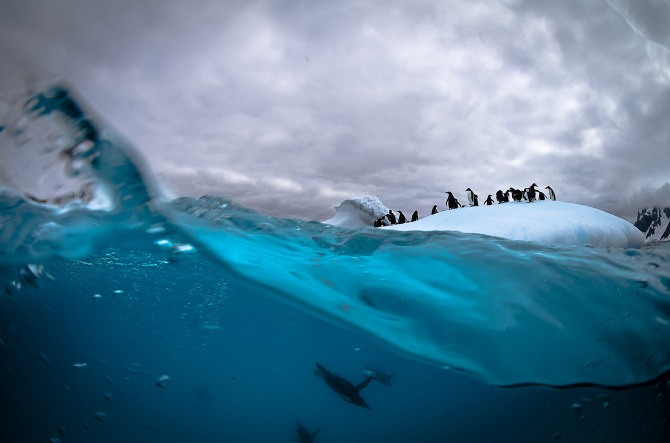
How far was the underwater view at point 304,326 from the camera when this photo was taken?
3.87 metres

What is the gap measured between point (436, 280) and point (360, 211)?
2316 centimetres

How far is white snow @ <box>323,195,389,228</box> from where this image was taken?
26609 millimetres

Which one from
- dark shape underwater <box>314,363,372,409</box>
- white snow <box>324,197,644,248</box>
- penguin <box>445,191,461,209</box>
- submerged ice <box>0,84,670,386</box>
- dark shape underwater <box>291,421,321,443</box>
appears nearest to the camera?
submerged ice <box>0,84,670,386</box>

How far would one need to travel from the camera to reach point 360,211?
27188 mm

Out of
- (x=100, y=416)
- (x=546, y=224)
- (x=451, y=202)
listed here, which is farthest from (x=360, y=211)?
(x=100, y=416)

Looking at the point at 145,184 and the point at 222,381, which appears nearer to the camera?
the point at 145,184

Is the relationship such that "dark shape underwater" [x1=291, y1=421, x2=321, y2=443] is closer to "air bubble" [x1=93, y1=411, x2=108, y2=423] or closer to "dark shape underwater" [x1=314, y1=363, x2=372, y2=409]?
"dark shape underwater" [x1=314, y1=363, x2=372, y2=409]

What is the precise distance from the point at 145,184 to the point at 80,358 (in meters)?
3.00

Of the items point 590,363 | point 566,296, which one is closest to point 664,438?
point 590,363

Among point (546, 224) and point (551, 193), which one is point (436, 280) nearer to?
point (546, 224)

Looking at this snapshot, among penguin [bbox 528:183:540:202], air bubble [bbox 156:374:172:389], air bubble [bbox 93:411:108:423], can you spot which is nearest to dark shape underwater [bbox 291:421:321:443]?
air bubble [bbox 156:374:172:389]

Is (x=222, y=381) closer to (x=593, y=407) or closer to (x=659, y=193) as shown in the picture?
(x=593, y=407)

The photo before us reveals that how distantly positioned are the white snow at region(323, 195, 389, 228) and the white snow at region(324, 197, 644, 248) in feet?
50.8

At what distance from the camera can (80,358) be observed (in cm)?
426
